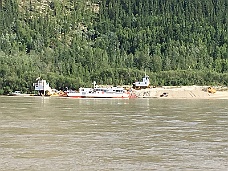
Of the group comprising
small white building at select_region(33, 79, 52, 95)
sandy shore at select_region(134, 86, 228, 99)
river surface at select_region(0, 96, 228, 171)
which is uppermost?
small white building at select_region(33, 79, 52, 95)

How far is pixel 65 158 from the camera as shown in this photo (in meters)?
25.8

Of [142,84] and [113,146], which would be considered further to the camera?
[142,84]

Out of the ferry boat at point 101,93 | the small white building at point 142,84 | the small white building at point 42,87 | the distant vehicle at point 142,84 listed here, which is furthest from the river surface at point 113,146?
Result: the small white building at point 142,84

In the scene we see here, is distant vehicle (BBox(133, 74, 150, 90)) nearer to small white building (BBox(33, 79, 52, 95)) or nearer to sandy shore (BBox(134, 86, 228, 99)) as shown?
sandy shore (BBox(134, 86, 228, 99))

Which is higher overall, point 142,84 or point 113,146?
point 142,84

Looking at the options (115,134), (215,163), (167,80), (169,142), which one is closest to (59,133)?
(115,134)

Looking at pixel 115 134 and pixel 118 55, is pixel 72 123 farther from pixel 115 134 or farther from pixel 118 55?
pixel 118 55

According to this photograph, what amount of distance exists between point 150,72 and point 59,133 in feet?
480

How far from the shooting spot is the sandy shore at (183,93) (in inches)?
5613

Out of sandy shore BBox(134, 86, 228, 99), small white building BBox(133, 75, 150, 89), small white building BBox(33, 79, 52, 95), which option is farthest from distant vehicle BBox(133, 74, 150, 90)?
small white building BBox(33, 79, 52, 95)

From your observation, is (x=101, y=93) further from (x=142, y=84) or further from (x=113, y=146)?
(x=113, y=146)

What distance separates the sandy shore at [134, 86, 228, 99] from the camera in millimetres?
142562

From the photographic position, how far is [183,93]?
14700 centimetres

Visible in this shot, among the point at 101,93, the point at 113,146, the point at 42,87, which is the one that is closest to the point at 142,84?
the point at 101,93
